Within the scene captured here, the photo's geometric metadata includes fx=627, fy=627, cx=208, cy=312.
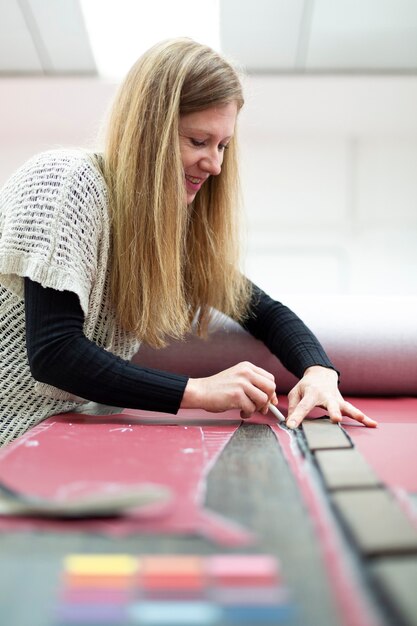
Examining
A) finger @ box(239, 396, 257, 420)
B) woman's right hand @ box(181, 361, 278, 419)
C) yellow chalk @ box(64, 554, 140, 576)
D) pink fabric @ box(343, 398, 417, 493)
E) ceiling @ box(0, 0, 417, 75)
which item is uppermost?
ceiling @ box(0, 0, 417, 75)

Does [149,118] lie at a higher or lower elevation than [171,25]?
lower

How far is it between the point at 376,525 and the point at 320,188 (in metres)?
2.10

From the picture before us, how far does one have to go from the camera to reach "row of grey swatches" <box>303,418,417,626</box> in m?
0.30

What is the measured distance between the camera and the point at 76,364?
2.32 ft

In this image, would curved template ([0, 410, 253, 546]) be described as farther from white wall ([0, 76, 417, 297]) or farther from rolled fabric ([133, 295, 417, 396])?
white wall ([0, 76, 417, 297])

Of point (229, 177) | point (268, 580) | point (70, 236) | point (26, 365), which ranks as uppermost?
point (229, 177)

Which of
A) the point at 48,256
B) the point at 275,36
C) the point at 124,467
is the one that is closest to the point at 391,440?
the point at 124,467

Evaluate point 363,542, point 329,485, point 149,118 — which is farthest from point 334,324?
point 363,542

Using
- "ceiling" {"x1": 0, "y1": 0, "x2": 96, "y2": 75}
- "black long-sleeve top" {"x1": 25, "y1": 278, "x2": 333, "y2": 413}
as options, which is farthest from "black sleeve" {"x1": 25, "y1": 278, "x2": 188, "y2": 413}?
"ceiling" {"x1": 0, "y1": 0, "x2": 96, "y2": 75}

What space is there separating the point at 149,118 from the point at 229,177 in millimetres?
206

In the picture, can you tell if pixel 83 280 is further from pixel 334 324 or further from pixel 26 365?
pixel 334 324

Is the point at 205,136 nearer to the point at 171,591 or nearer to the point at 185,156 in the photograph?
the point at 185,156

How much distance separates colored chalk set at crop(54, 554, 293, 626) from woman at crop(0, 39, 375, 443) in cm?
40

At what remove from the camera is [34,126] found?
2.26 metres
